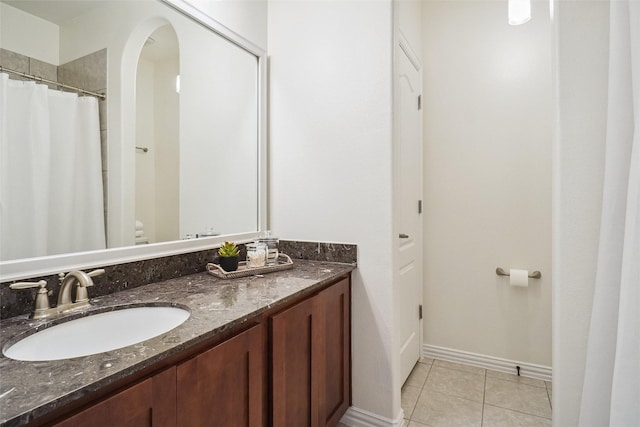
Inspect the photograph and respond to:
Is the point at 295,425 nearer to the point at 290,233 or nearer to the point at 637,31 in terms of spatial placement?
the point at 290,233

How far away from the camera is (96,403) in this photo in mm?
655

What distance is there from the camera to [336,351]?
1.62 meters

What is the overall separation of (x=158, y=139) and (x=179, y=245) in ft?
1.60

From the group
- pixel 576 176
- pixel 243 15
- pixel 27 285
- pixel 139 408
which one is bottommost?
pixel 139 408

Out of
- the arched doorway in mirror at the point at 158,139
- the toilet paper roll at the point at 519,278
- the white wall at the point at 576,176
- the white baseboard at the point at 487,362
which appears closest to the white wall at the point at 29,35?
the arched doorway in mirror at the point at 158,139

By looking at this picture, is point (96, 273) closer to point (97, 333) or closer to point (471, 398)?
point (97, 333)

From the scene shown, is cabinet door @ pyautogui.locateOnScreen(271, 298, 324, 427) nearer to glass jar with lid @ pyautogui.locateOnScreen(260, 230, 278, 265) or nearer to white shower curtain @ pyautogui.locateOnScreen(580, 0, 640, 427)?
glass jar with lid @ pyautogui.locateOnScreen(260, 230, 278, 265)

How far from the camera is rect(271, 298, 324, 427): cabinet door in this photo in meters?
1.19

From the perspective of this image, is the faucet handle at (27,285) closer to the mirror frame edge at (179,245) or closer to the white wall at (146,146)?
the mirror frame edge at (179,245)

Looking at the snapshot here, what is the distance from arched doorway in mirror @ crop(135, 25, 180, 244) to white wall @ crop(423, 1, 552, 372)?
5.99ft

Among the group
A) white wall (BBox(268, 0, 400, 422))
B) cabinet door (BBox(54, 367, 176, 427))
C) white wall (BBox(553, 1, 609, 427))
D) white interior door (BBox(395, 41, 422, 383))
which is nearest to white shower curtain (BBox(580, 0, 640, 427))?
white wall (BBox(553, 1, 609, 427))

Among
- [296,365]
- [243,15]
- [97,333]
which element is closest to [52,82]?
[97,333]

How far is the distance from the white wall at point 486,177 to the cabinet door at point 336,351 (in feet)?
3.62

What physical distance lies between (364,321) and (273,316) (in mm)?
724
